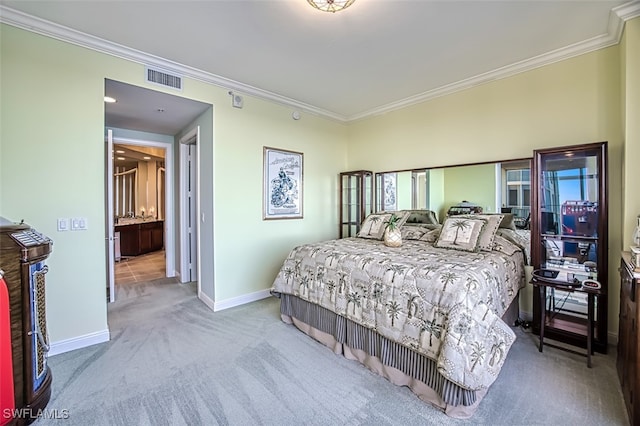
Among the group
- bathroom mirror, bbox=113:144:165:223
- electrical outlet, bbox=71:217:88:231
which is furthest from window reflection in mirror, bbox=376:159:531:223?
bathroom mirror, bbox=113:144:165:223

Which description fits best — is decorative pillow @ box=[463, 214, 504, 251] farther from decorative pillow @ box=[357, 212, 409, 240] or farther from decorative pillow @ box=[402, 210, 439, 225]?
decorative pillow @ box=[357, 212, 409, 240]

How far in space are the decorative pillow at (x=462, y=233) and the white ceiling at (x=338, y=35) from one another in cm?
173

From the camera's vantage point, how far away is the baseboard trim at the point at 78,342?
2.50 meters

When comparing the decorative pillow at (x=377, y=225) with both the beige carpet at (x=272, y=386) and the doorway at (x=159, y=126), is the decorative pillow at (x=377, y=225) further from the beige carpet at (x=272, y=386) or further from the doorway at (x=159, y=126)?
the doorway at (x=159, y=126)

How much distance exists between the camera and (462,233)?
2.96 m

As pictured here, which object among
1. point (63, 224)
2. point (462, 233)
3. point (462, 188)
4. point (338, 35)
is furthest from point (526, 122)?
point (63, 224)

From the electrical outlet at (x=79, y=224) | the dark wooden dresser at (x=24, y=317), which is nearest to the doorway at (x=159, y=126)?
the electrical outlet at (x=79, y=224)

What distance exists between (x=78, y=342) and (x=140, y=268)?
3.49 metres

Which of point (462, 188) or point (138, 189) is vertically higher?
point (138, 189)

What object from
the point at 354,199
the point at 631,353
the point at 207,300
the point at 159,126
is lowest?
the point at 207,300

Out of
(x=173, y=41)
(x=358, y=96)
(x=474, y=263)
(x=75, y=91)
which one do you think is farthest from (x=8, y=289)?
(x=358, y=96)

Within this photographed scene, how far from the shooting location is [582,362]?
230cm

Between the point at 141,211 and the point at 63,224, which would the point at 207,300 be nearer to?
the point at 63,224

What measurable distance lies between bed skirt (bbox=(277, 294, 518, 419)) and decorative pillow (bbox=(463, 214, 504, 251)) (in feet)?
2.23
